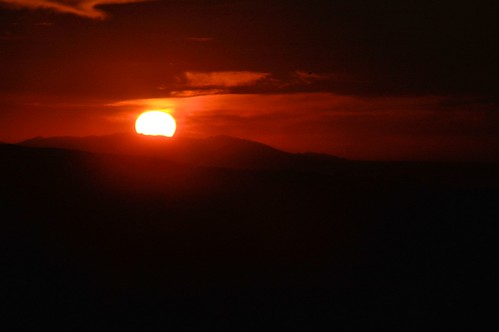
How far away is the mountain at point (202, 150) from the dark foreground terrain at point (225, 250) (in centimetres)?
4567

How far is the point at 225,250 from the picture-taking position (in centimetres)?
1313

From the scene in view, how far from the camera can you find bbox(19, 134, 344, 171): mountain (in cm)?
7244

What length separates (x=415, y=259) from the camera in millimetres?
13805

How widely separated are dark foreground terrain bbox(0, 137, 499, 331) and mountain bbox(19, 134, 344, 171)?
45675 mm

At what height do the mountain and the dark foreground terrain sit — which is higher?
the mountain

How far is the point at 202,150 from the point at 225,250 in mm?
75386

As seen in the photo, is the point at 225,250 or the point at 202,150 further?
the point at 202,150

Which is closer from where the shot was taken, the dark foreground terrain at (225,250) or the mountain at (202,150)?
the dark foreground terrain at (225,250)

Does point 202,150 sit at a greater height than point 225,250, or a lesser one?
greater

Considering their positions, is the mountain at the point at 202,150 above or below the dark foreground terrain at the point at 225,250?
above

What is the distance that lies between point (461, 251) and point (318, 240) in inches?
114

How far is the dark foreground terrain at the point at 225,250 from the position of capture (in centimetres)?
923

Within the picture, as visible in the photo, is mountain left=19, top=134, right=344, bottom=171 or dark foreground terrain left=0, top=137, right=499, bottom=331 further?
mountain left=19, top=134, right=344, bottom=171

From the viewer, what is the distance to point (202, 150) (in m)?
88.2
